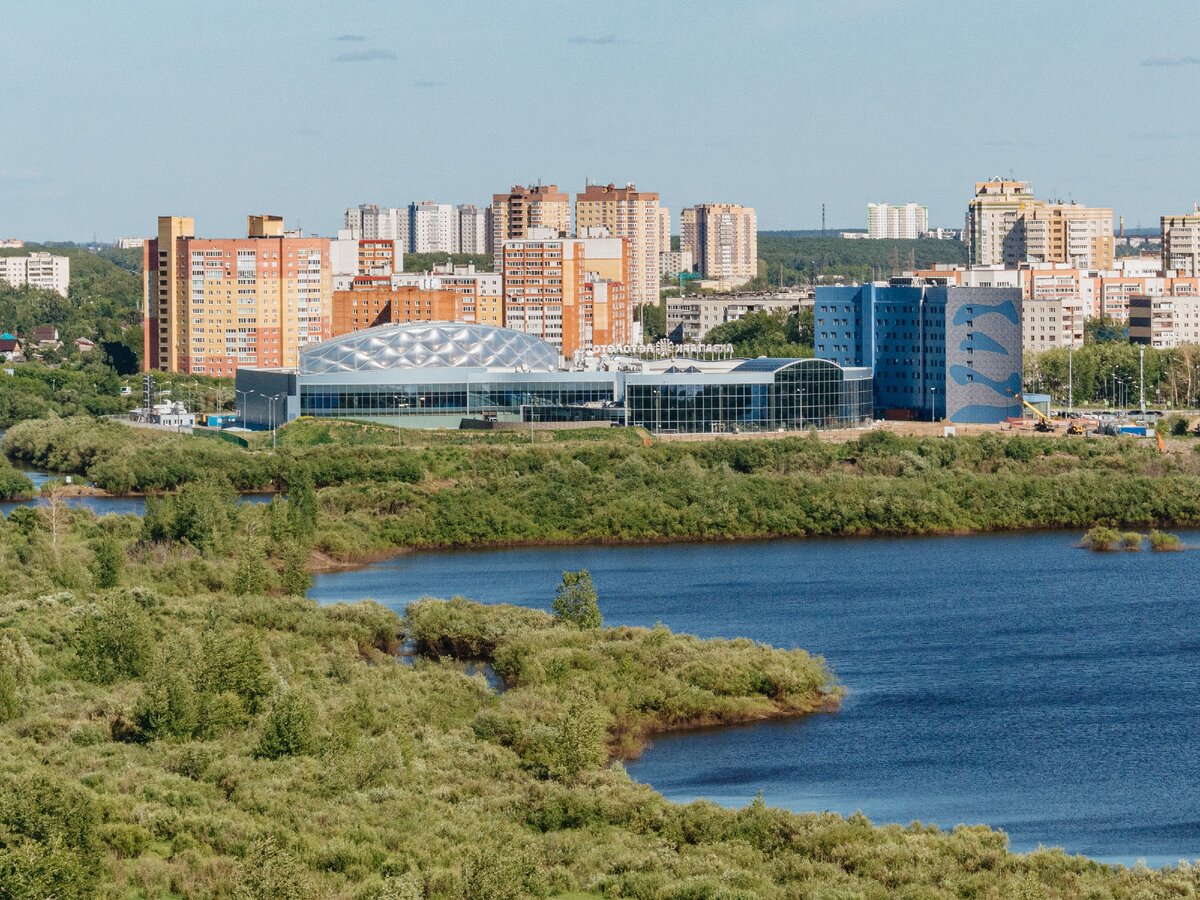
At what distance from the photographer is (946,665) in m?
23.6

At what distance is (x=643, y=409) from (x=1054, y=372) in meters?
15.8

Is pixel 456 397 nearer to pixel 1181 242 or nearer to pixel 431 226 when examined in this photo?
pixel 1181 242

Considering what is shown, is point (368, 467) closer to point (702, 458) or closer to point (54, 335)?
point (702, 458)

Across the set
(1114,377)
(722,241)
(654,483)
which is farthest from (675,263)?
(654,483)

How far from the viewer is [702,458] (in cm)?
4041

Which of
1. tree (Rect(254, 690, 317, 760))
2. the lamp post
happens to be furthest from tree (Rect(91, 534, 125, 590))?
the lamp post

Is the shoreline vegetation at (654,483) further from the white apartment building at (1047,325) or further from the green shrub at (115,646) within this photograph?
the white apartment building at (1047,325)

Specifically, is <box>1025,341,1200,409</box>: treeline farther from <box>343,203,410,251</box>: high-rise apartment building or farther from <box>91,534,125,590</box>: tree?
<box>343,203,410,251</box>: high-rise apartment building

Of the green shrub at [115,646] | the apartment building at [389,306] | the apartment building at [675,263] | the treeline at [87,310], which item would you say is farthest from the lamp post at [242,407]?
the apartment building at [675,263]

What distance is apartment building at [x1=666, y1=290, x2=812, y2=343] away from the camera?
79.7m

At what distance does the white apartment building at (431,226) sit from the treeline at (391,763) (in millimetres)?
93102

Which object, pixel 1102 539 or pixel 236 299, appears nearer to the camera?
pixel 1102 539

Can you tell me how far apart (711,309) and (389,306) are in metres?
22.3

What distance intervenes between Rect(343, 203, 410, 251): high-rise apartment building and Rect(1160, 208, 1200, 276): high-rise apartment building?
1763 inches
